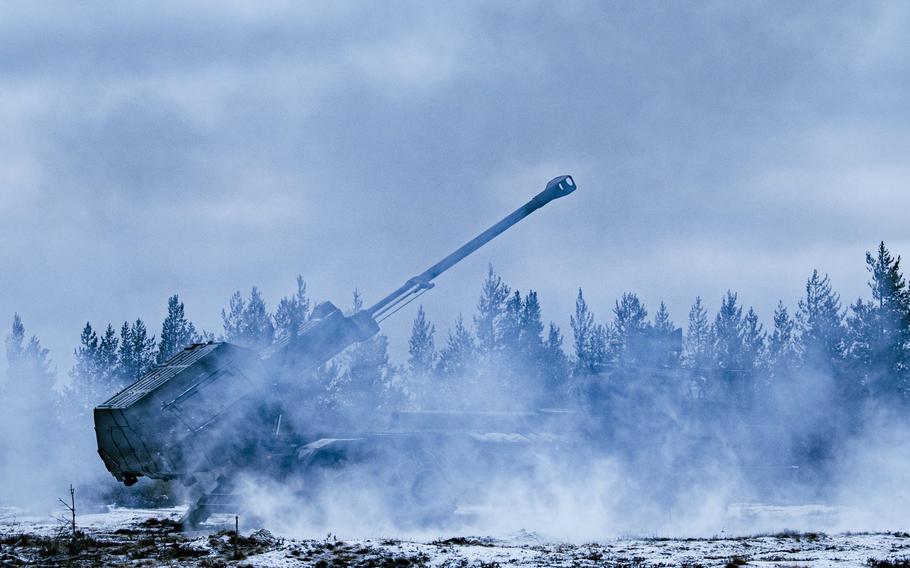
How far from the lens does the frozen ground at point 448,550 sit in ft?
35.9

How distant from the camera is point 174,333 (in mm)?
51812

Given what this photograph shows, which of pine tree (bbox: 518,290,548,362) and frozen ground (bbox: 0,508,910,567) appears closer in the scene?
frozen ground (bbox: 0,508,910,567)

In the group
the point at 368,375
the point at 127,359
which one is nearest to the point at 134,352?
the point at 127,359

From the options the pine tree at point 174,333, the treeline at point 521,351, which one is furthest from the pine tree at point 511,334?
the pine tree at point 174,333

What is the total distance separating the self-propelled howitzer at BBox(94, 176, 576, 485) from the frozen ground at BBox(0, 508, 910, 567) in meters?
1.30

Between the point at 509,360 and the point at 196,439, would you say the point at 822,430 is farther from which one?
the point at 509,360

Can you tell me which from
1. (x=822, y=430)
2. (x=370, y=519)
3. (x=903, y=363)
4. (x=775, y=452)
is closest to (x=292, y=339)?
(x=370, y=519)

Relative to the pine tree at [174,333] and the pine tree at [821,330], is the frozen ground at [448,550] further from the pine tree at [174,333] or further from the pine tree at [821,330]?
the pine tree at [174,333]

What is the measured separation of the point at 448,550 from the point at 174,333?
43.5 meters

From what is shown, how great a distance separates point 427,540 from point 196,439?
428cm

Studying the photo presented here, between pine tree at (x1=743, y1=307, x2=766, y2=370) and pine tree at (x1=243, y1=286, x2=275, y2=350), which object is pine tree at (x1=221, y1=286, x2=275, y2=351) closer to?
pine tree at (x1=243, y1=286, x2=275, y2=350)

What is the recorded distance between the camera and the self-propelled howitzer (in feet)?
46.4

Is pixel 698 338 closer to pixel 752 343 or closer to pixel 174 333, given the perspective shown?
pixel 752 343

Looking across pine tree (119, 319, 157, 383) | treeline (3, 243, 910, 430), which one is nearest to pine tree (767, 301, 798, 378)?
treeline (3, 243, 910, 430)
